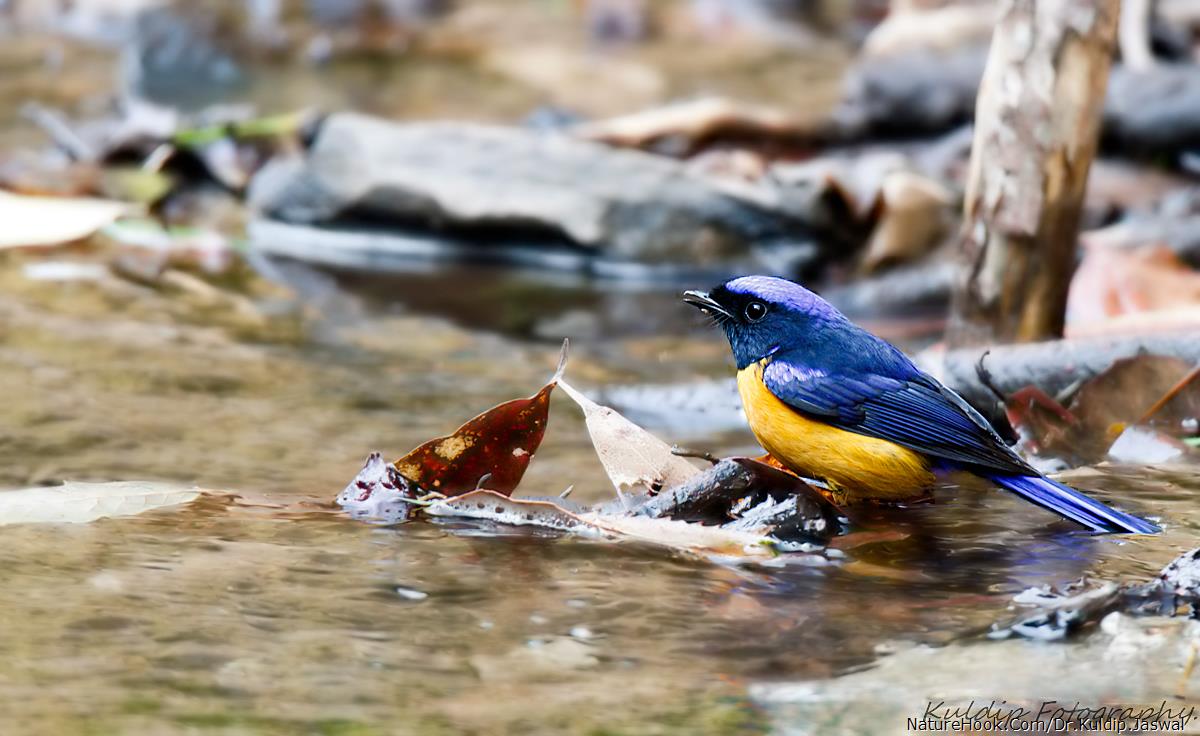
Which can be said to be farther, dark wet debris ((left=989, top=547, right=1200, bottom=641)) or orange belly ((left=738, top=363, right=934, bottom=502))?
orange belly ((left=738, top=363, right=934, bottom=502))

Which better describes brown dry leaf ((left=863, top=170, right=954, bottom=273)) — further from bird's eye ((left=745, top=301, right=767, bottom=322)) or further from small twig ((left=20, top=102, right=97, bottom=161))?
small twig ((left=20, top=102, right=97, bottom=161))

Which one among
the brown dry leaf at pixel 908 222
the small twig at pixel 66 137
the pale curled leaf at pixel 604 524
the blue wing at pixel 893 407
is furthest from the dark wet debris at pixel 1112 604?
the small twig at pixel 66 137

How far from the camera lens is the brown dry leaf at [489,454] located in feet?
10.8

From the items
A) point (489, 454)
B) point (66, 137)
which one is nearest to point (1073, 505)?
point (489, 454)

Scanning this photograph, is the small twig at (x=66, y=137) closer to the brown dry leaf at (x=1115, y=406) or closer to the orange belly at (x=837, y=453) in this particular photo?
the orange belly at (x=837, y=453)

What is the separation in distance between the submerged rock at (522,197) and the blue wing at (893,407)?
12.5 feet

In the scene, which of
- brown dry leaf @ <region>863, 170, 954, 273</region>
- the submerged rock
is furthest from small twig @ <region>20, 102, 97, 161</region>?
brown dry leaf @ <region>863, 170, 954, 273</region>

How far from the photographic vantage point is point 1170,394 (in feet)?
12.9

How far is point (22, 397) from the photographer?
4.14 meters

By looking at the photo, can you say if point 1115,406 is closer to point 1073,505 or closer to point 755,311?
point 1073,505

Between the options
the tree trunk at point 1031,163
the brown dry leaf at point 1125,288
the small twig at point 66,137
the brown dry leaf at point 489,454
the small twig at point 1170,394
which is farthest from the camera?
the small twig at point 66,137

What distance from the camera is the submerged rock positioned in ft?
24.0

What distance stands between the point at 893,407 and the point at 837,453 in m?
0.18

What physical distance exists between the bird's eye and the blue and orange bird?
1.5 inches
